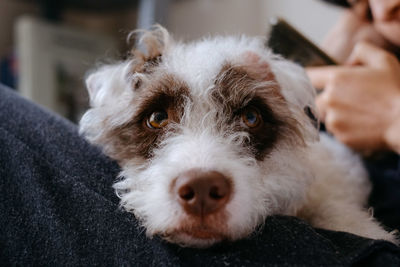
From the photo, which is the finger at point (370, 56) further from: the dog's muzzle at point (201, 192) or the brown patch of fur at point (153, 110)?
the dog's muzzle at point (201, 192)

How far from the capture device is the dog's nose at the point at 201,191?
0.62m

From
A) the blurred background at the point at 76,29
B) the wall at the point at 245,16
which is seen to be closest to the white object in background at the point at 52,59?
the blurred background at the point at 76,29

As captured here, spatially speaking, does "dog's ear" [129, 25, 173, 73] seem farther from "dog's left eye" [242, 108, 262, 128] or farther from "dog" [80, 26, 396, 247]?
"dog's left eye" [242, 108, 262, 128]

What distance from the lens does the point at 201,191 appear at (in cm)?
62

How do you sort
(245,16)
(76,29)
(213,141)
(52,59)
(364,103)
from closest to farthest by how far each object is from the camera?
(213,141) → (364,103) → (245,16) → (52,59) → (76,29)

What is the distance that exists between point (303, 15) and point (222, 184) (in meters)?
2.39

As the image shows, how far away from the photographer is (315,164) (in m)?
1.04

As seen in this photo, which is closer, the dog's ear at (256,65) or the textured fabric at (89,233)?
the textured fabric at (89,233)

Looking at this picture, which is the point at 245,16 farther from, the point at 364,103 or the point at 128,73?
the point at 128,73

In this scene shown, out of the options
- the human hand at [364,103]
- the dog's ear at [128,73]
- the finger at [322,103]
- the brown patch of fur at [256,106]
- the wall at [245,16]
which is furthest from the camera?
the wall at [245,16]

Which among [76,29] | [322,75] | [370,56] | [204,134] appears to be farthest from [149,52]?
[76,29]

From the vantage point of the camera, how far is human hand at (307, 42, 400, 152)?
1.16m

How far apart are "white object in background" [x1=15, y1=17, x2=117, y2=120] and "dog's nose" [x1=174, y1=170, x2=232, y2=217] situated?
8.38 ft

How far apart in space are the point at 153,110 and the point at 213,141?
0.55ft
